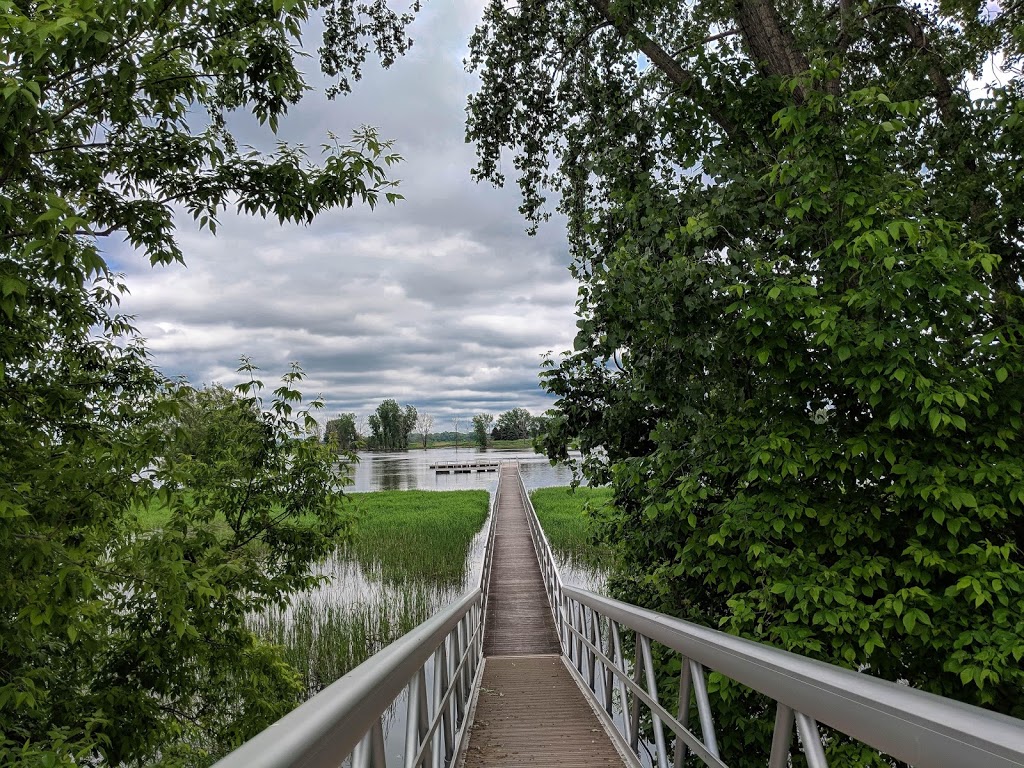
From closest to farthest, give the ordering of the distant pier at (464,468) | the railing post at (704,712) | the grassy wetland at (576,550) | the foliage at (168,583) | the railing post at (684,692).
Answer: the railing post at (704,712)
the railing post at (684,692)
the foliage at (168,583)
the grassy wetland at (576,550)
the distant pier at (464,468)

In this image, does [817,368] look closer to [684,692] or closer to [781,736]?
[684,692]

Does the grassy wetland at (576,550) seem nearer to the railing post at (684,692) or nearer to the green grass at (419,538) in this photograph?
the green grass at (419,538)

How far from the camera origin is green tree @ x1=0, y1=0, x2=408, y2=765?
8.87ft

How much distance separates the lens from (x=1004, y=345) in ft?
12.1

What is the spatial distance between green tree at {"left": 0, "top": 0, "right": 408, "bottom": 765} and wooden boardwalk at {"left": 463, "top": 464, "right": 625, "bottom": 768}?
1.99m

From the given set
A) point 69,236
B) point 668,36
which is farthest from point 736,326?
point 668,36

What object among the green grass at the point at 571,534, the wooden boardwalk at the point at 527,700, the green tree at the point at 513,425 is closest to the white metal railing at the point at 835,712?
→ the wooden boardwalk at the point at 527,700

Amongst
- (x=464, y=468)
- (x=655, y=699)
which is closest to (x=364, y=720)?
(x=655, y=699)

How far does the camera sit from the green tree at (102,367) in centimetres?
270

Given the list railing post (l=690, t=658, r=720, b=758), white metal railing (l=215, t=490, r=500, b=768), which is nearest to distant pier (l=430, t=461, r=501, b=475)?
white metal railing (l=215, t=490, r=500, b=768)

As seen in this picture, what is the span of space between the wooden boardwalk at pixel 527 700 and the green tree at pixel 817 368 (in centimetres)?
97

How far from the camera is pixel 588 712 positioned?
4.82 m

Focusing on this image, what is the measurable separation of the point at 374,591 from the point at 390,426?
124 m

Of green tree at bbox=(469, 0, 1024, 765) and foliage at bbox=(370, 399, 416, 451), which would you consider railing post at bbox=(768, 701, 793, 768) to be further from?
foliage at bbox=(370, 399, 416, 451)
